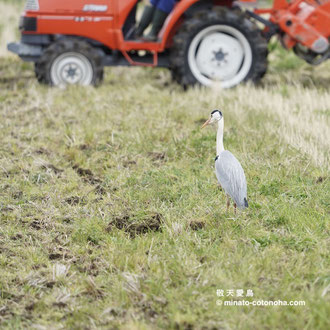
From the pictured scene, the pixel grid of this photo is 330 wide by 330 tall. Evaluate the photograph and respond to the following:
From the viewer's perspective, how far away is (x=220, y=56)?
26.1ft

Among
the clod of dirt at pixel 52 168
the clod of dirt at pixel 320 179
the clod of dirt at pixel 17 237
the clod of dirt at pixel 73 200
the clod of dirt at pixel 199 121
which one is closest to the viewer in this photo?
the clod of dirt at pixel 17 237

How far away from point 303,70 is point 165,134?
414 centimetres

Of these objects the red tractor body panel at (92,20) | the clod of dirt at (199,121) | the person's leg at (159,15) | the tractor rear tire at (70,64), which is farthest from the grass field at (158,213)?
the person's leg at (159,15)

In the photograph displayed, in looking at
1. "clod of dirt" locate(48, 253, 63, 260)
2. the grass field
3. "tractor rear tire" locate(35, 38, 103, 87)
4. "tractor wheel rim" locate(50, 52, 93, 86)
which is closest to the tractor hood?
"tractor rear tire" locate(35, 38, 103, 87)

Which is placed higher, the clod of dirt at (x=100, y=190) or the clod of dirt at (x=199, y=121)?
the clod of dirt at (x=199, y=121)

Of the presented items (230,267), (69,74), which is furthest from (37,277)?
(69,74)

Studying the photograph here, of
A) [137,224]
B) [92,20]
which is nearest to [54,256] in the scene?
[137,224]

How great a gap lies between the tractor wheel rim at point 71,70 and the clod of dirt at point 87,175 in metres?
2.75

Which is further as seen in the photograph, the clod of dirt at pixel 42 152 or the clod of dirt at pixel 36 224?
the clod of dirt at pixel 42 152

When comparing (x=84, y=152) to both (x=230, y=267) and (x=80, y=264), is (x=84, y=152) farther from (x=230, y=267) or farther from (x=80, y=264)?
(x=230, y=267)

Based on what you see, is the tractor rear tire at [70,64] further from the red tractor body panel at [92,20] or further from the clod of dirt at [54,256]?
the clod of dirt at [54,256]

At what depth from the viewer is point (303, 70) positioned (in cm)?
948

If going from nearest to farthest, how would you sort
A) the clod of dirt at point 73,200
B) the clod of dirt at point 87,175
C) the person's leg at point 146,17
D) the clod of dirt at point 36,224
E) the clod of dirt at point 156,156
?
the clod of dirt at point 36,224 < the clod of dirt at point 73,200 < the clod of dirt at point 87,175 < the clod of dirt at point 156,156 < the person's leg at point 146,17

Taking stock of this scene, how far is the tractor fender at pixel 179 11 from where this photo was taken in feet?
25.2
